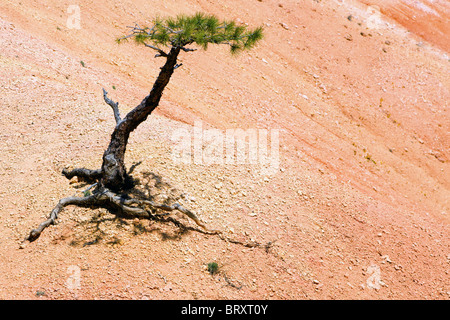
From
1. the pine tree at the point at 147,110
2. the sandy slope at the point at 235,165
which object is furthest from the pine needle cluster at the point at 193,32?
the sandy slope at the point at 235,165

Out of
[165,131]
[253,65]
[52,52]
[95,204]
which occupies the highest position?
[253,65]

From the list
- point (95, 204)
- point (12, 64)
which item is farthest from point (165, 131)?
point (12, 64)

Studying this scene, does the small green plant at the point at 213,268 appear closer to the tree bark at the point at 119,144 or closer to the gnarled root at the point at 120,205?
the gnarled root at the point at 120,205

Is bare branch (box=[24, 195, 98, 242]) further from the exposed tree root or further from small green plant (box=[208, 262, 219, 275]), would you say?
small green plant (box=[208, 262, 219, 275])

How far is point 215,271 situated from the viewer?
231 inches

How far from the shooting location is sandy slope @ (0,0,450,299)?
573cm

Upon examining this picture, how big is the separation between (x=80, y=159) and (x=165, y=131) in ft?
6.80

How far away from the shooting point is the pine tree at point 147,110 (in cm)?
538

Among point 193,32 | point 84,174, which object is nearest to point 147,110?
point 193,32

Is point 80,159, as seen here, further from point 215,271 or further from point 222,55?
point 222,55

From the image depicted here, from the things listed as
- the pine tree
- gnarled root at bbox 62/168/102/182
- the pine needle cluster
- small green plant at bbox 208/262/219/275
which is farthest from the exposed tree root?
the pine needle cluster

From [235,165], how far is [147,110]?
2.68 meters

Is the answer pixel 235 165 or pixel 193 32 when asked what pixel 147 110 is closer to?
pixel 193 32

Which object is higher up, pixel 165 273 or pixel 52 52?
pixel 52 52
